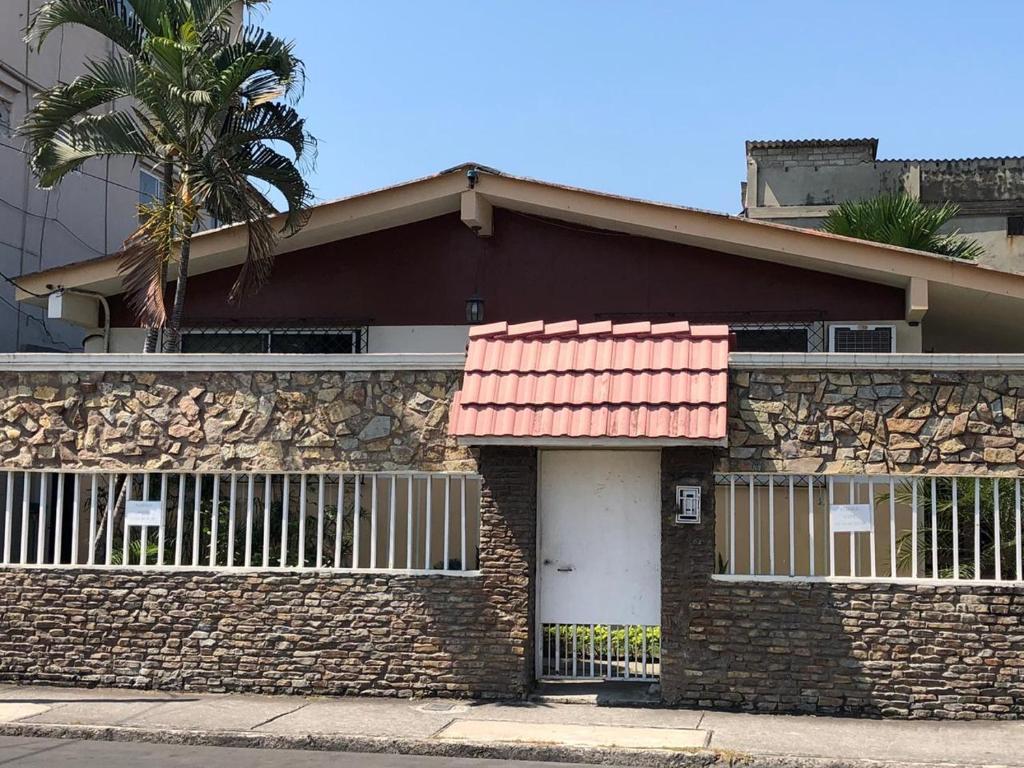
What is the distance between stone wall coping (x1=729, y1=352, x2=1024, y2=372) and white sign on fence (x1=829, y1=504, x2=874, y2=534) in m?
1.09

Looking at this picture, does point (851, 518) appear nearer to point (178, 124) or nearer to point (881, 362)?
point (881, 362)

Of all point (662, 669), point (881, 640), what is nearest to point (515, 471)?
point (662, 669)

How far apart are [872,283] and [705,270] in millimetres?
1834

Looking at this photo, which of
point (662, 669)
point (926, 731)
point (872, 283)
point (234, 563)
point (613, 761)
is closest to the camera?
point (613, 761)

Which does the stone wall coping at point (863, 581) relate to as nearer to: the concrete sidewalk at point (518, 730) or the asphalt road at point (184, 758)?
the concrete sidewalk at point (518, 730)

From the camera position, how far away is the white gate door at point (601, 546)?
944cm

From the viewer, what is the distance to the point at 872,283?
12.9 m

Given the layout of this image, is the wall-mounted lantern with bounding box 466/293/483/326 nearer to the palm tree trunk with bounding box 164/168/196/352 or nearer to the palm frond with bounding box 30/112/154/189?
the palm tree trunk with bounding box 164/168/196/352

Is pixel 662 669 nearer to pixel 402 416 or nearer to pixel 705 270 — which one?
pixel 402 416

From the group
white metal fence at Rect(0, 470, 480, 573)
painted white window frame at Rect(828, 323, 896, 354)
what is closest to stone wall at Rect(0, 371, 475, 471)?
white metal fence at Rect(0, 470, 480, 573)

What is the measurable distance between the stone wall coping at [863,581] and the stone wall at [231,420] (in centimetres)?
232

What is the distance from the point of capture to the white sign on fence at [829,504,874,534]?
910cm

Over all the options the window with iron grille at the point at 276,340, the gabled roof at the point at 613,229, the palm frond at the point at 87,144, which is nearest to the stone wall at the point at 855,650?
the gabled roof at the point at 613,229

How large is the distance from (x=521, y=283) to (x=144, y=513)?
17.4 ft
